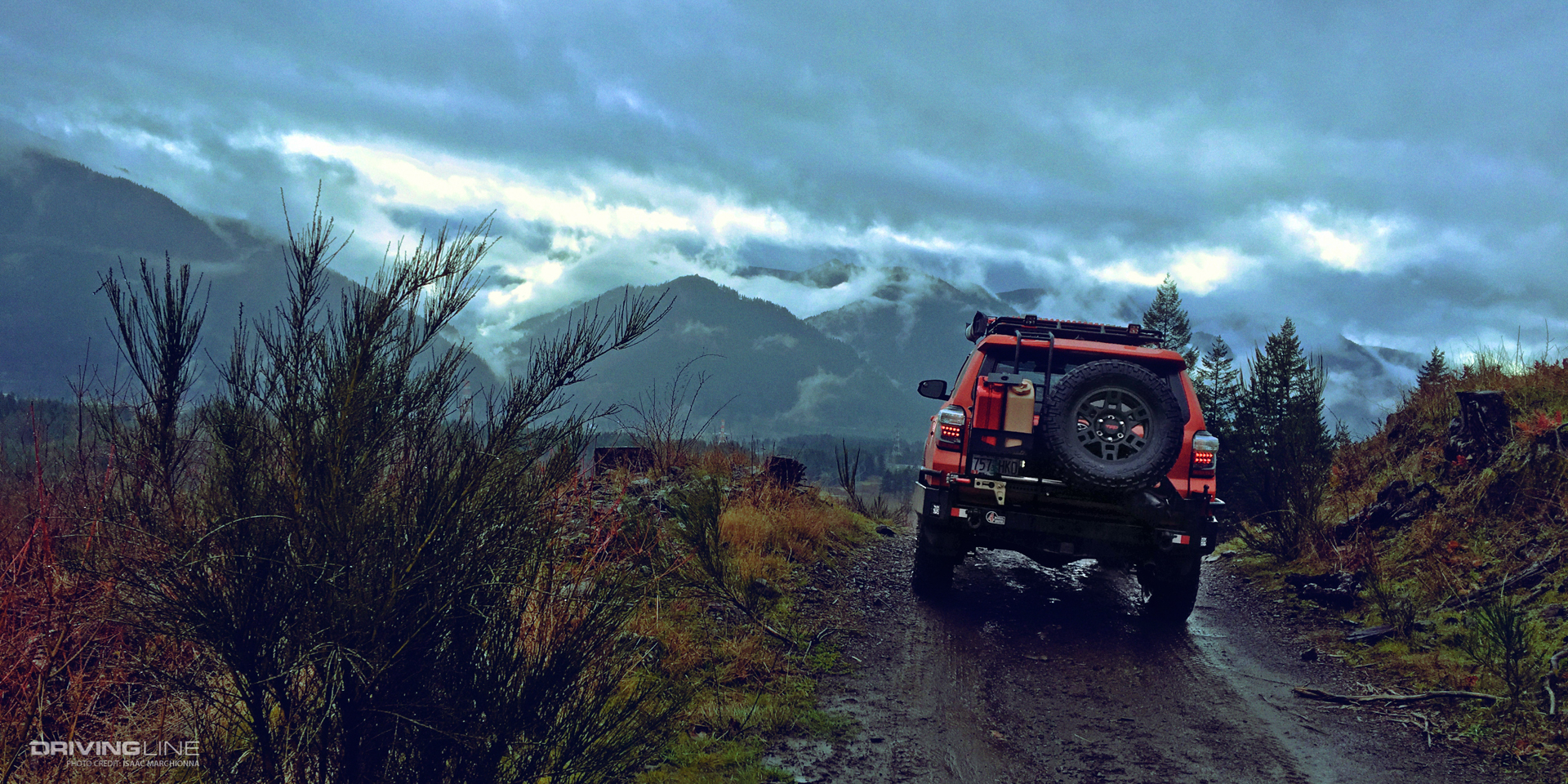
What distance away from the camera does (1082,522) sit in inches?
195

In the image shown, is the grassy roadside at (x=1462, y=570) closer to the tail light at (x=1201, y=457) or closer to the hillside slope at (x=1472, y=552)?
the hillside slope at (x=1472, y=552)

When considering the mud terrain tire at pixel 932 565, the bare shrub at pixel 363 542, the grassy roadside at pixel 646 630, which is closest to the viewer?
the bare shrub at pixel 363 542

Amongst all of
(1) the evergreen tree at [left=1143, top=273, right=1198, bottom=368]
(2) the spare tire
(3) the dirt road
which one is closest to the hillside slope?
(3) the dirt road

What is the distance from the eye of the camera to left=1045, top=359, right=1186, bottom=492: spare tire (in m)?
4.73

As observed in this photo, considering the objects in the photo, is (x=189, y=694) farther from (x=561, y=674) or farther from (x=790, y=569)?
(x=790, y=569)

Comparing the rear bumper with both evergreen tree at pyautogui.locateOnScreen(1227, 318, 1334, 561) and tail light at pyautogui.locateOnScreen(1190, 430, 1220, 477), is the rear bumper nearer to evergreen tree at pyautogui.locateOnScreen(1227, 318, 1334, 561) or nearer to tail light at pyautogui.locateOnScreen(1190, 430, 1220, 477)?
tail light at pyautogui.locateOnScreen(1190, 430, 1220, 477)

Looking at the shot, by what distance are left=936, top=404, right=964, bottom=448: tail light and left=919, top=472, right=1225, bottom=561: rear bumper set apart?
0.31 meters

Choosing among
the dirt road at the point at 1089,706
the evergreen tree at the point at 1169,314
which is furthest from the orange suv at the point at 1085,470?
the evergreen tree at the point at 1169,314

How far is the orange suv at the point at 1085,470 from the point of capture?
189 inches

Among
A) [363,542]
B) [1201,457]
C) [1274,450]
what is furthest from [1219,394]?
[363,542]

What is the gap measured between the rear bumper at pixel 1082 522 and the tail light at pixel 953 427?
31 cm

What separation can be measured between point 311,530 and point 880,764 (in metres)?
2.38

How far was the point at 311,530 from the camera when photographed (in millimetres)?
2100

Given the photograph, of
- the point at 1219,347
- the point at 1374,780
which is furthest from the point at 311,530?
the point at 1219,347
